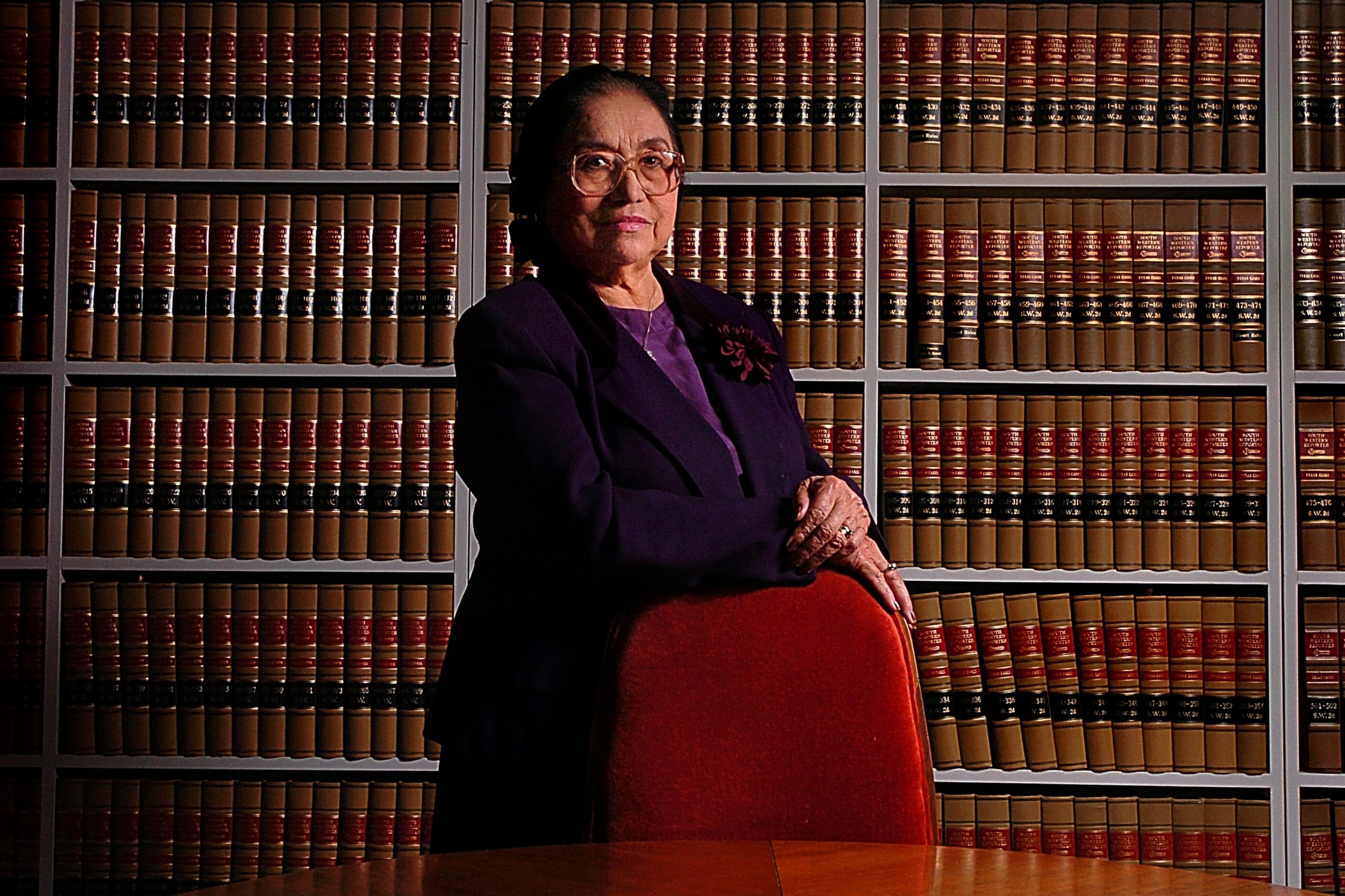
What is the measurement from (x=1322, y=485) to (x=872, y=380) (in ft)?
2.81

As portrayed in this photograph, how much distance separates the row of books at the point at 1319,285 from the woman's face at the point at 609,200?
4.77 feet

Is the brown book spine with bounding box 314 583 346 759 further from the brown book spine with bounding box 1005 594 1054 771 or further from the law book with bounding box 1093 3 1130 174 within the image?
the law book with bounding box 1093 3 1130 174

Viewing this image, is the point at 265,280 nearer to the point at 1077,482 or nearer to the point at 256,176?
the point at 256,176

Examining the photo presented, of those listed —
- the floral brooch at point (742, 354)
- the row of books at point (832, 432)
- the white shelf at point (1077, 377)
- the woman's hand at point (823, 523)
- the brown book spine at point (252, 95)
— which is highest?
the brown book spine at point (252, 95)

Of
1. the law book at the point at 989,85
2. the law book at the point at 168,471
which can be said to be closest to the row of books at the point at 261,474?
the law book at the point at 168,471

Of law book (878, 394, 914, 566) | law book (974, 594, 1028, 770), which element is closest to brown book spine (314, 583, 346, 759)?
law book (878, 394, 914, 566)

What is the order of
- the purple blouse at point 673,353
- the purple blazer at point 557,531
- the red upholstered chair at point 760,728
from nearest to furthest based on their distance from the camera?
the red upholstered chair at point 760,728
the purple blazer at point 557,531
the purple blouse at point 673,353

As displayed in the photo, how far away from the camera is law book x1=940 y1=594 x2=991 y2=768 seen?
242 cm

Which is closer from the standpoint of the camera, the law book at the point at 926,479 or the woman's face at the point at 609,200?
the woman's face at the point at 609,200

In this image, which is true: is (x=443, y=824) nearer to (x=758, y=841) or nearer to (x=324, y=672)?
(x=758, y=841)

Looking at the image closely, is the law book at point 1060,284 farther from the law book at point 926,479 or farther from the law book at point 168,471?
the law book at point 168,471

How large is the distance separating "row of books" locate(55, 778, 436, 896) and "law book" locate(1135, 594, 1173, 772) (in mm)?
1359

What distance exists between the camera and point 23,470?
2.46 m

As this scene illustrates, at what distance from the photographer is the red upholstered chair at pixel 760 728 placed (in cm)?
105
